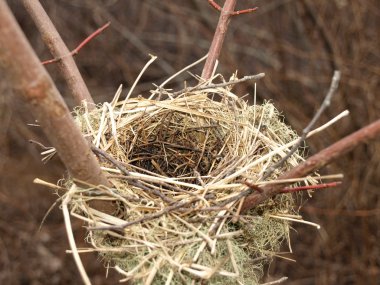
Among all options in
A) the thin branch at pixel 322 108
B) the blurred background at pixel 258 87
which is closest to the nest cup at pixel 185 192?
the thin branch at pixel 322 108

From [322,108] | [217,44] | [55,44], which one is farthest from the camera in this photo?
[217,44]

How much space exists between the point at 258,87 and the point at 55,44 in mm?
2478

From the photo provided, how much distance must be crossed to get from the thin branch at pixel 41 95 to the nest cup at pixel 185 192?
103 mm

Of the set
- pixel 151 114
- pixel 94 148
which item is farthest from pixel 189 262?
pixel 151 114

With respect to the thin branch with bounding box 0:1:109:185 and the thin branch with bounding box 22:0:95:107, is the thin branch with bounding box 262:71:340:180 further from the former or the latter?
the thin branch with bounding box 22:0:95:107

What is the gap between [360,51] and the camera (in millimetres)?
3926

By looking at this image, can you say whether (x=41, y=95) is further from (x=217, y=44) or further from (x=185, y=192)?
(x=217, y=44)

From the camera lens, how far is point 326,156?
3.81ft

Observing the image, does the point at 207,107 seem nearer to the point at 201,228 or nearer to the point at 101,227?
the point at 201,228

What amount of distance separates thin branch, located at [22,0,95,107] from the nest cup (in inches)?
3.0

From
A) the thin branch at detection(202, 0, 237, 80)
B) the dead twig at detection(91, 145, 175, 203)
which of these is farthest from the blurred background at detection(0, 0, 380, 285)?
the dead twig at detection(91, 145, 175, 203)

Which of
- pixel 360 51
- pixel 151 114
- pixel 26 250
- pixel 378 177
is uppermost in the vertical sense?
pixel 151 114

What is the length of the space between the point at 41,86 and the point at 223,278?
0.60 meters

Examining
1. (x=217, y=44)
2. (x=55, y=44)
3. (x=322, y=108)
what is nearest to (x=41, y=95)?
(x=322, y=108)
